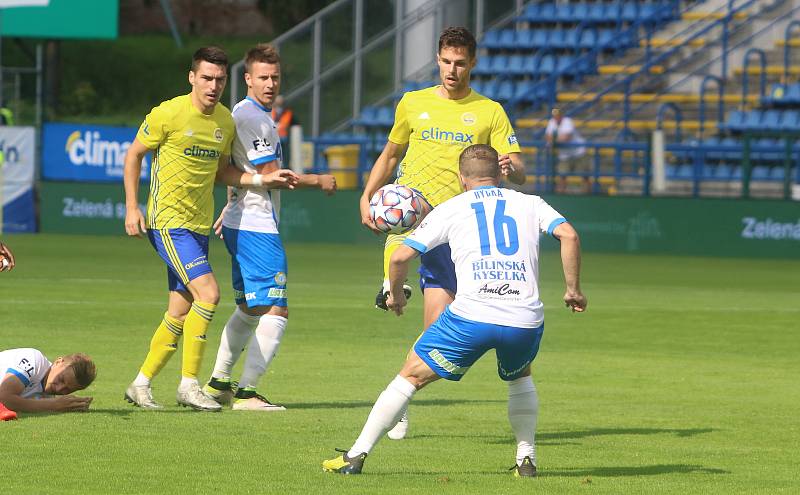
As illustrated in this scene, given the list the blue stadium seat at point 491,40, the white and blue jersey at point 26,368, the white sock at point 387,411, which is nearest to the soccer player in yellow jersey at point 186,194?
Answer: the white and blue jersey at point 26,368

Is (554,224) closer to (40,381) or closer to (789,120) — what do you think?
(40,381)

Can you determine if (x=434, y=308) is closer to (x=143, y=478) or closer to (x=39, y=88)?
(x=143, y=478)

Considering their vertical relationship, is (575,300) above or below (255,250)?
below

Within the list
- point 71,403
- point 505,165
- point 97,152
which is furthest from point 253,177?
point 97,152

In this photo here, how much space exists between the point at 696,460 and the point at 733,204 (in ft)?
61.2

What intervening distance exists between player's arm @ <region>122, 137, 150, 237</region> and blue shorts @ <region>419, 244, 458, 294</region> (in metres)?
1.80

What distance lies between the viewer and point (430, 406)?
10477mm

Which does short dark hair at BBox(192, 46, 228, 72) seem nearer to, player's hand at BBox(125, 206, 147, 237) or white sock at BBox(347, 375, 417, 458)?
player's hand at BBox(125, 206, 147, 237)

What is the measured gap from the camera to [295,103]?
111 ft

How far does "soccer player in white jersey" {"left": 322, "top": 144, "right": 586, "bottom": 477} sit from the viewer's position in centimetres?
740

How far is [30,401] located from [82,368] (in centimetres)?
35

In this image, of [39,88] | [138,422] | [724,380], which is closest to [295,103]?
[39,88]

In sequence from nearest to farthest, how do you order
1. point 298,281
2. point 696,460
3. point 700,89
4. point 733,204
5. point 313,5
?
1. point 696,460
2. point 298,281
3. point 733,204
4. point 700,89
5. point 313,5

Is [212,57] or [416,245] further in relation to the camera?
[212,57]
